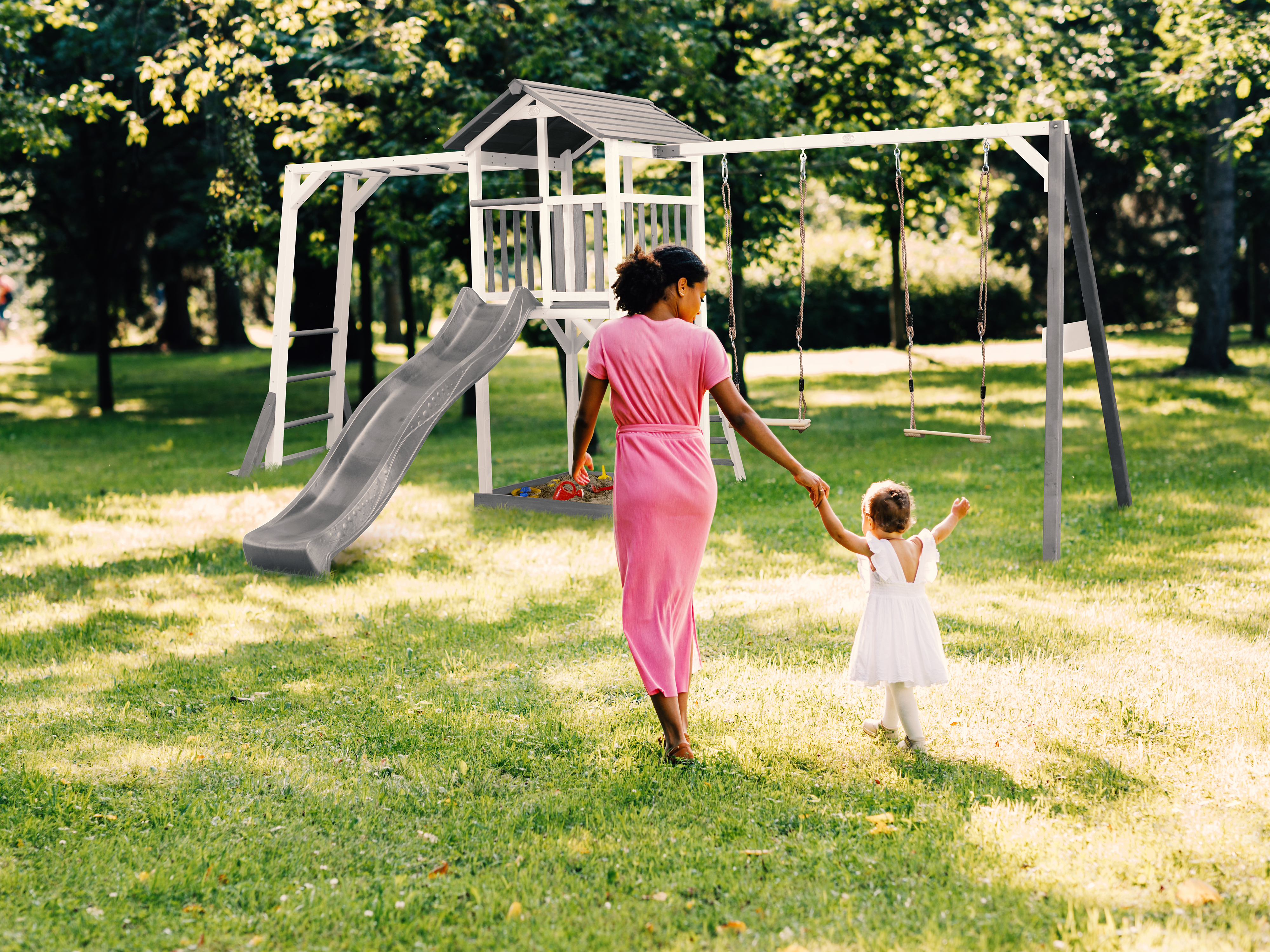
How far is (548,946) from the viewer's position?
3.50 meters

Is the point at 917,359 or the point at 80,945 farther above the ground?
the point at 917,359

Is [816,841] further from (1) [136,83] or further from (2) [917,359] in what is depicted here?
(2) [917,359]

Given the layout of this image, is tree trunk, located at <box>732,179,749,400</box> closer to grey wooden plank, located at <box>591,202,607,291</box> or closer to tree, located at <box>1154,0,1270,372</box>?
grey wooden plank, located at <box>591,202,607,291</box>

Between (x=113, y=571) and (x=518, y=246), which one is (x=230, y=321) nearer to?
(x=518, y=246)

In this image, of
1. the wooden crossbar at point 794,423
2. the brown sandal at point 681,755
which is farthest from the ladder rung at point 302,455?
the brown sandal at point 681,755

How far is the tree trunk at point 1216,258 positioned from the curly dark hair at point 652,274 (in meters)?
16.8

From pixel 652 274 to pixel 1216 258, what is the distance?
17993 mm

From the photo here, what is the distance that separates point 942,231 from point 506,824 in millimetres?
42535

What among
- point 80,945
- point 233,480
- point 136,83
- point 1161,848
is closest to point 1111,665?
point 1161,848

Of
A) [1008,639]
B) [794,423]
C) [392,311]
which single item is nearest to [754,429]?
[1008,639]

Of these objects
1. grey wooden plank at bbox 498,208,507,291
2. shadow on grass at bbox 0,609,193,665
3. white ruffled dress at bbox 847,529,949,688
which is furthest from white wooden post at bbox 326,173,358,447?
white ruffled dress at bbox 847,529,949,688

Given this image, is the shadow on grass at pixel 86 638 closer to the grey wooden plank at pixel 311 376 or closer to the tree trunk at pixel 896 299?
the grey wooden plank at pixel 311 376

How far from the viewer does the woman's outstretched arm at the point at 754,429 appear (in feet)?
15.1

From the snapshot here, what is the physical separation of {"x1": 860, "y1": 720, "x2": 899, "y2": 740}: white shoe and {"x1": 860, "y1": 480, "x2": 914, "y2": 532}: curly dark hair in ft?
2.86
